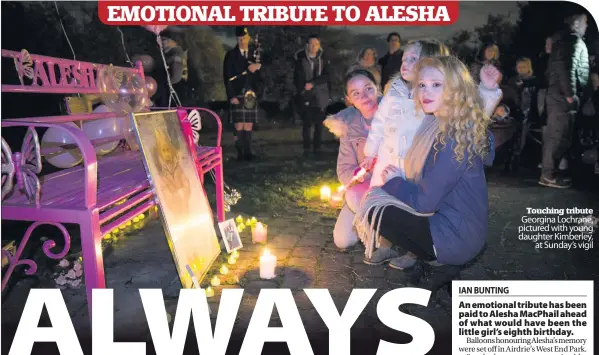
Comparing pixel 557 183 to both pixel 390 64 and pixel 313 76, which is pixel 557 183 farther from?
pixel 313 76

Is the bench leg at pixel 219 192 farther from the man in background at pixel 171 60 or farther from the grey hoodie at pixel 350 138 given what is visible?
the man in background at pixel 171 60

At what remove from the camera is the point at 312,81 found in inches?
355

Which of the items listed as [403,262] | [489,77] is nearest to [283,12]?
[489,77]

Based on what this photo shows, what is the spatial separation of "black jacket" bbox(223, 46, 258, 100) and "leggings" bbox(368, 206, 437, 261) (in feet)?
19.4

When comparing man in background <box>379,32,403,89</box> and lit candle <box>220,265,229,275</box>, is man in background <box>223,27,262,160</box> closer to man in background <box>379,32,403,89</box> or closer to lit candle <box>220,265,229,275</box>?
man in background <box>379,32,403,89</box>

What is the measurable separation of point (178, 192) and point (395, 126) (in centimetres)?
164

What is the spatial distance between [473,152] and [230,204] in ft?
11.3

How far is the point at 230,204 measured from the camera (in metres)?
5.75

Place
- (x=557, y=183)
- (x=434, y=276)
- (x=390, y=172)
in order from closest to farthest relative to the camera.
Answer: (x=390, y=172) → (x=434, y=276) → (x=557, y=183)

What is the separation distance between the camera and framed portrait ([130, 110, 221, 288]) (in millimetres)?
3141

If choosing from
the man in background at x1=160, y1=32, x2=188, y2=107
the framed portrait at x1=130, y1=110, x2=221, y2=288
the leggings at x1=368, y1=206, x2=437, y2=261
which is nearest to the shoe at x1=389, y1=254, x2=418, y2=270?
the leggings at x1=368, y1=206, x2=437, y2=261

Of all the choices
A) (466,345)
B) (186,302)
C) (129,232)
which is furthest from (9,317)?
(466,345)

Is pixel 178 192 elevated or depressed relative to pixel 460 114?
depressed

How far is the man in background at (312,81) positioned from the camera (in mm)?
8914
